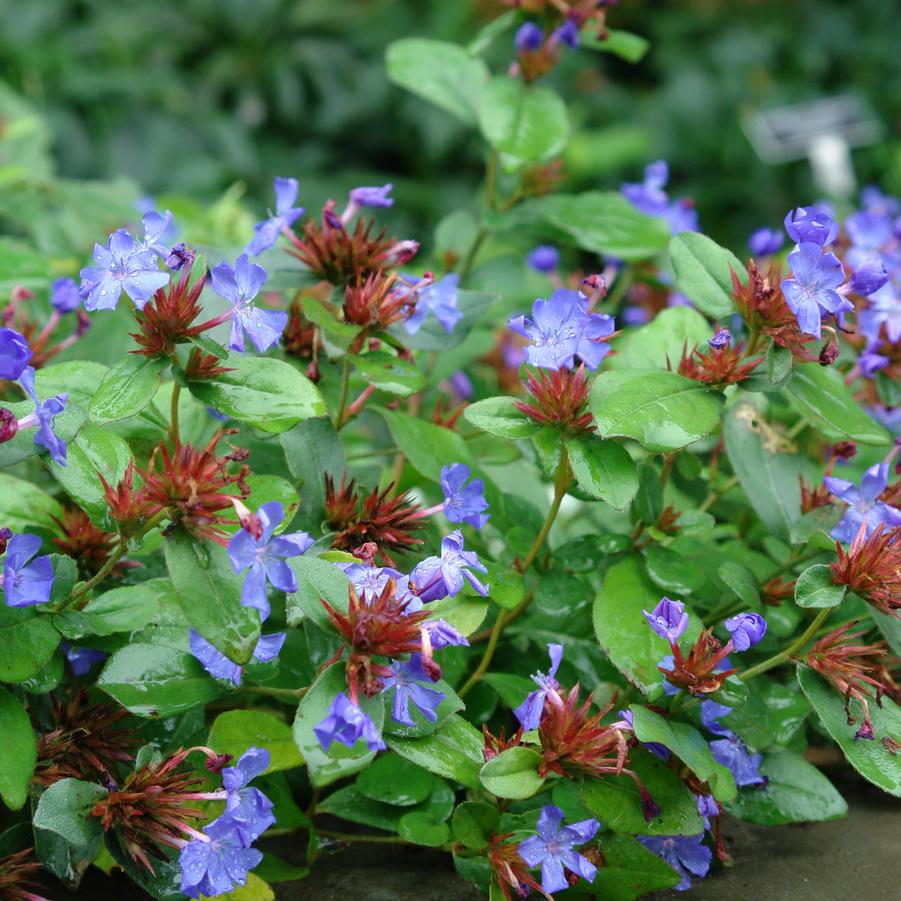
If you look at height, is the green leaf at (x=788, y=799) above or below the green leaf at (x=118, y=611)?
below

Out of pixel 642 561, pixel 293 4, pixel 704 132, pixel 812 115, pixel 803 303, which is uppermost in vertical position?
pixel 803 303

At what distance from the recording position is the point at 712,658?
1.14 m

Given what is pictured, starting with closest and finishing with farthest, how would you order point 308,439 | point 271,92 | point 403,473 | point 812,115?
point 308,439 → point 403,473 → point 812,115 → point 271,92

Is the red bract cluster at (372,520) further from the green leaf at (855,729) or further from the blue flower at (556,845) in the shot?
the green leaf at (855,729)

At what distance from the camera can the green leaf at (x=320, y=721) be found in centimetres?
100

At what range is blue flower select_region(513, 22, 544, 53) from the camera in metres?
1.76

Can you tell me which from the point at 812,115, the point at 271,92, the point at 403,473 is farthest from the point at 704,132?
the point at 403,473

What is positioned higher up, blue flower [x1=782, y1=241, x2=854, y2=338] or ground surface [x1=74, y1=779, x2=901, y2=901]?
blue flower [x1=782, y1=241, x2=854, y2=338]

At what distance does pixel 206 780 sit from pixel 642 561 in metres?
0.53

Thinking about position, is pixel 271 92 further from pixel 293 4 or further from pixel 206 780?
pixel 206 780

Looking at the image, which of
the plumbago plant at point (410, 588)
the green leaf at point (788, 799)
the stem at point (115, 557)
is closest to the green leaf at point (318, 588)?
the plumbago plant at point (410, 588)

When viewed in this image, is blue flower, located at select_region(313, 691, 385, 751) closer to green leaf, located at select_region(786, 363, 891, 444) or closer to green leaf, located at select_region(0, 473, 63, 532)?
green leaf, located at select_region(0, 473, 63, 532)

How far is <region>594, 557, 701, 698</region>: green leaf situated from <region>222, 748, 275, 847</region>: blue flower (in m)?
0.37

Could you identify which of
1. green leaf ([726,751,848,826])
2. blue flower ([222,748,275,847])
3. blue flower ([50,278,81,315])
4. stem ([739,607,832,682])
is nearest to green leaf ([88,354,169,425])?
blue flower ([222,748,275,847])
